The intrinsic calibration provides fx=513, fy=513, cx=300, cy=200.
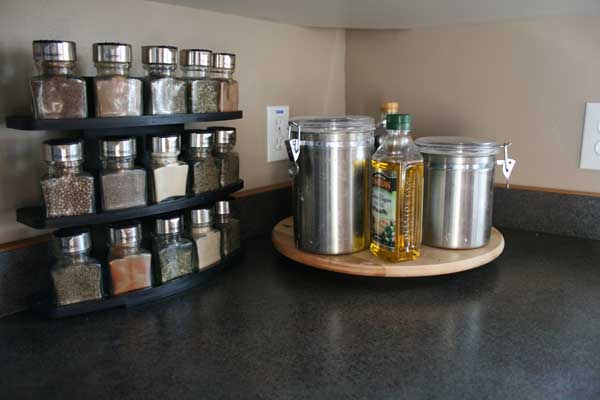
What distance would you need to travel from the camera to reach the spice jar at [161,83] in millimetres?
765

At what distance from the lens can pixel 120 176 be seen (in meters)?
0.75

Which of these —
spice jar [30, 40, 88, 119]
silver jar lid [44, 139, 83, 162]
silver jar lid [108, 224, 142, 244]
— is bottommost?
silver jar lid [108, 224, 142, 244]

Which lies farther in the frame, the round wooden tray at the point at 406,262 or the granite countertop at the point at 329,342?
the round wooden tray at the point at 406,262

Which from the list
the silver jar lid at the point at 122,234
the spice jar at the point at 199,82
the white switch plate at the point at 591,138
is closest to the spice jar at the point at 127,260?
the silver jar lid at the point at 122,234

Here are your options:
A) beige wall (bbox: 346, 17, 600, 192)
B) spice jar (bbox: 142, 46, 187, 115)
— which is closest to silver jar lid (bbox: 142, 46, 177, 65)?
spice jar (bbox: 142, 46, 187, 115)

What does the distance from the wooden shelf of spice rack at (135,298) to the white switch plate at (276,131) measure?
38 centimetres

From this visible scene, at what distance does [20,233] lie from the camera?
78 cm

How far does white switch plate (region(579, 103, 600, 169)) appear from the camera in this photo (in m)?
1.06

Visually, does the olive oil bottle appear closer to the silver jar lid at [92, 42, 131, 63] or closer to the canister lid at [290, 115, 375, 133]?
the canister lid at [290, 115, 375, 133]

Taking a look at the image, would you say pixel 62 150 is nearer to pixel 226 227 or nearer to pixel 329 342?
pixel 226 227

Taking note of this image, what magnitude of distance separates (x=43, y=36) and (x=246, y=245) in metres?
0.55

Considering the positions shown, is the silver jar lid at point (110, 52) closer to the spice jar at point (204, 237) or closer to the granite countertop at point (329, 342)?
the spice jar at point (204, 237)

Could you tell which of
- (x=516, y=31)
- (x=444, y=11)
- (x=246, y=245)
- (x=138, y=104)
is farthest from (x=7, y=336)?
(x=516, y=31)

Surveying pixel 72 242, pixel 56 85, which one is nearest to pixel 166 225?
pixel 72 242
